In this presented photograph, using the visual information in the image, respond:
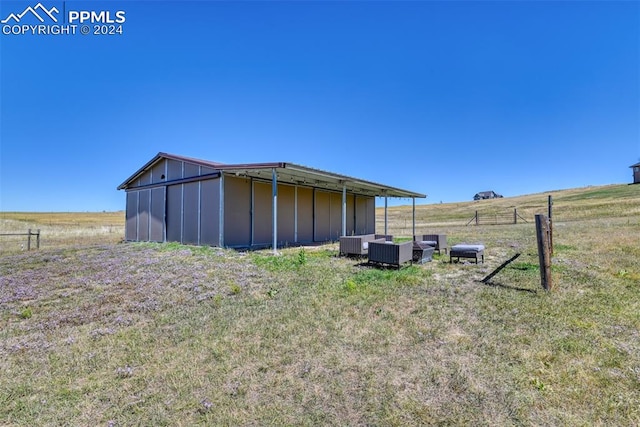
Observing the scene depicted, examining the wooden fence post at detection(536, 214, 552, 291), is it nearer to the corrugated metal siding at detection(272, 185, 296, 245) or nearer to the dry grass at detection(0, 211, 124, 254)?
the corrugated metal siding at detection(272, 185, 296, 245)

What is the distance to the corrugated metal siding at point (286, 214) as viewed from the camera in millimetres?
12875

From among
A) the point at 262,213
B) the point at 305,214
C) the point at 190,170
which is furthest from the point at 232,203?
the point at 305,214

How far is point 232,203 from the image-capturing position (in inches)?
437

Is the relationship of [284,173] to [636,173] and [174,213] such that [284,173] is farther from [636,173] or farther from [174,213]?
[636,173]

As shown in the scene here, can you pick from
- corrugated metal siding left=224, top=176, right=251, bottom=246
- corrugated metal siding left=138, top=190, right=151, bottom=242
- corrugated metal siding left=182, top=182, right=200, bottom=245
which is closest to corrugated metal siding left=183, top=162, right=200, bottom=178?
corrugated metal siding left=182, top=182, right=200, bottom=245

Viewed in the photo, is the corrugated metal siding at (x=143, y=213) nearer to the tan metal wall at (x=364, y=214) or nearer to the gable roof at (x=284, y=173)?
the gable roof at (x=284, y=173)

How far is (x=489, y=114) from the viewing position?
1706 cm

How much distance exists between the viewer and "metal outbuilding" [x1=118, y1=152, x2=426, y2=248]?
10781mm

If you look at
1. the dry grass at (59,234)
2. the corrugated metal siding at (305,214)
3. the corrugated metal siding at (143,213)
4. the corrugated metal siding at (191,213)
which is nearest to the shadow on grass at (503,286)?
the corrugated metal siding at (305,214)

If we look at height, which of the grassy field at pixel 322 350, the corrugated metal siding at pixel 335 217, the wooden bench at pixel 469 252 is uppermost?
the corrugated metal siding at pixel 335 217

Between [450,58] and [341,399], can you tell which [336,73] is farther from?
[341,399]

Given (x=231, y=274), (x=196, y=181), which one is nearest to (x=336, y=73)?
(x=196, y=181)

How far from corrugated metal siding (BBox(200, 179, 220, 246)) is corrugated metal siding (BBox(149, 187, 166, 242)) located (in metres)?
2.97

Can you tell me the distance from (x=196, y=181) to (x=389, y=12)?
9062 mm
